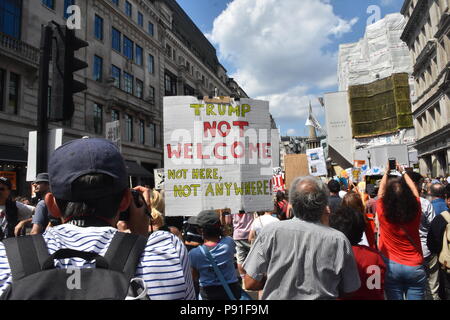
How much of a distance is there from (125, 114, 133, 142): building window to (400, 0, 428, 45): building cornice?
27773mm

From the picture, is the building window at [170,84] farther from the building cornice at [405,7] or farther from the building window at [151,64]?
the building cornice at [405,7]

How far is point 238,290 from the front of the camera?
368cm

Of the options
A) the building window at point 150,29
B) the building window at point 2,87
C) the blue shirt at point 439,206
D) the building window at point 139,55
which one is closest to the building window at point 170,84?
the building window at point 150,29

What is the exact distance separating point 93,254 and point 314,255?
5.41ft

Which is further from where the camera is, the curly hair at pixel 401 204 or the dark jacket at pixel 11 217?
the dark jacket at pixel 11 217

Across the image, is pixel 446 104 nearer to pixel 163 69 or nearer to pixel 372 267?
pixel 163 69

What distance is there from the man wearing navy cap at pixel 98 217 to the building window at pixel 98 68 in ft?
79.2

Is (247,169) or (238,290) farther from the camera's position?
(247,169)

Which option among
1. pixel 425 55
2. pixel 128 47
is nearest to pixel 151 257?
pixel 128 47

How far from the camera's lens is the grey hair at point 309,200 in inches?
95.6

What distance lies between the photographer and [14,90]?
16625 mm

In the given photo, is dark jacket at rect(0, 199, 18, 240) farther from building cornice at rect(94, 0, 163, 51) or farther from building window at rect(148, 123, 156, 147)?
building window at rect(148, 123, 156, 147)

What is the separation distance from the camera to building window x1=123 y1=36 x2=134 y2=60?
26.9 meters

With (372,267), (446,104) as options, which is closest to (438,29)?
(446,104)
